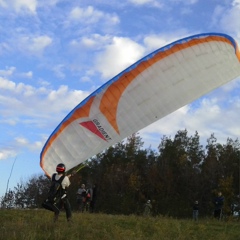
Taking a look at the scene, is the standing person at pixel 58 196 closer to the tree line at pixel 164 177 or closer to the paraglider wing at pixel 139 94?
the paraglider wing at pixel 139 94

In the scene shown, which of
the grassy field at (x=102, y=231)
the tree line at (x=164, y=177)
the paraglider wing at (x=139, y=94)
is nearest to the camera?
the grassy field at (x=102, y=231)

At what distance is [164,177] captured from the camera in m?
53.8

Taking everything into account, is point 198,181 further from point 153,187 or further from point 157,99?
point 157,99

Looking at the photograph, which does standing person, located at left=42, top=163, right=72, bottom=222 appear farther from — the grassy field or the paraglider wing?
the paraglider wing

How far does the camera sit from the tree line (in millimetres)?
49562

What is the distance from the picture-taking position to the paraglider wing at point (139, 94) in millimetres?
11758

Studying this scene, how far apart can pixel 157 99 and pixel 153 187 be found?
4255cm

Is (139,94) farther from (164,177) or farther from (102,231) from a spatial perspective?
(164,177)

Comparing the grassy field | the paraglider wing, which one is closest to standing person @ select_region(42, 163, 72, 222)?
the grassy field

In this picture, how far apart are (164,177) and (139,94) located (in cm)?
4266

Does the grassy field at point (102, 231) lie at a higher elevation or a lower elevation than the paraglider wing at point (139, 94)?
lower

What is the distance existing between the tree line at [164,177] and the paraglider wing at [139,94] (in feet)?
116

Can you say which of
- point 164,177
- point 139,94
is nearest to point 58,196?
point 139,94

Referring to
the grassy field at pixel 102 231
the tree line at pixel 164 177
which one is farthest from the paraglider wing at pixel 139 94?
the tree line at pixel 164 177
